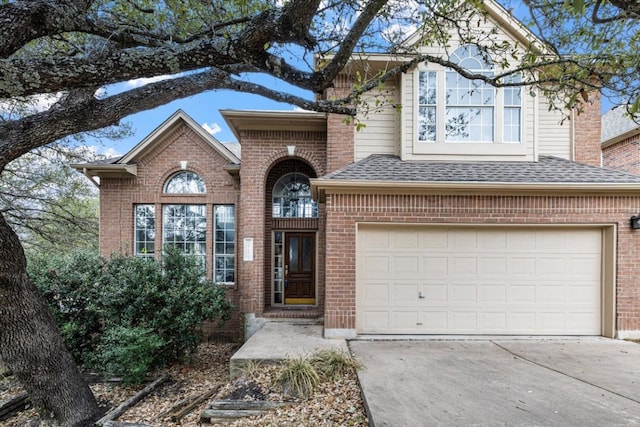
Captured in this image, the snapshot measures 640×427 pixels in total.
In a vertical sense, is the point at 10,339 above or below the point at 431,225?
below

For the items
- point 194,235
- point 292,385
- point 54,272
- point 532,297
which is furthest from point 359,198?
point 54,272

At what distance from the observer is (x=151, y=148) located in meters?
9.50

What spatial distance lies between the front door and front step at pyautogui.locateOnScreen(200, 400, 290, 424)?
510cm

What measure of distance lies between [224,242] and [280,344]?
4.46 meters

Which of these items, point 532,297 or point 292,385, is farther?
point 532,297

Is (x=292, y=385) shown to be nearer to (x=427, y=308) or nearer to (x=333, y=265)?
(x=333, y=265)

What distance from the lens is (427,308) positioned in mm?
6789

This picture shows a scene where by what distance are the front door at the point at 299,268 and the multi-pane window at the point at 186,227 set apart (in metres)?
2.58

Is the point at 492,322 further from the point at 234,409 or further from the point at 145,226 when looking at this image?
the point at 145,226

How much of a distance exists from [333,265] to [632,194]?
20.9 ft

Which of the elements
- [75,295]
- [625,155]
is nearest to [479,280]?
[75,295]

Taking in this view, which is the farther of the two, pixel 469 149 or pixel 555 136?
pixel 555 136

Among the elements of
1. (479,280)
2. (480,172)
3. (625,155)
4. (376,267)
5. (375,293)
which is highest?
(625,155)

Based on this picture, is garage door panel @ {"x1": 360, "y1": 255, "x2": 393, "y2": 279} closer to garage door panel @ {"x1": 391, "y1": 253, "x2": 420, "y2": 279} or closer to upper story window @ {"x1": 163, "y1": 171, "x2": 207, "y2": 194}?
garage door panel @ {"x1": 391, "y1": 253, "x2": 420, "y2": 279}
